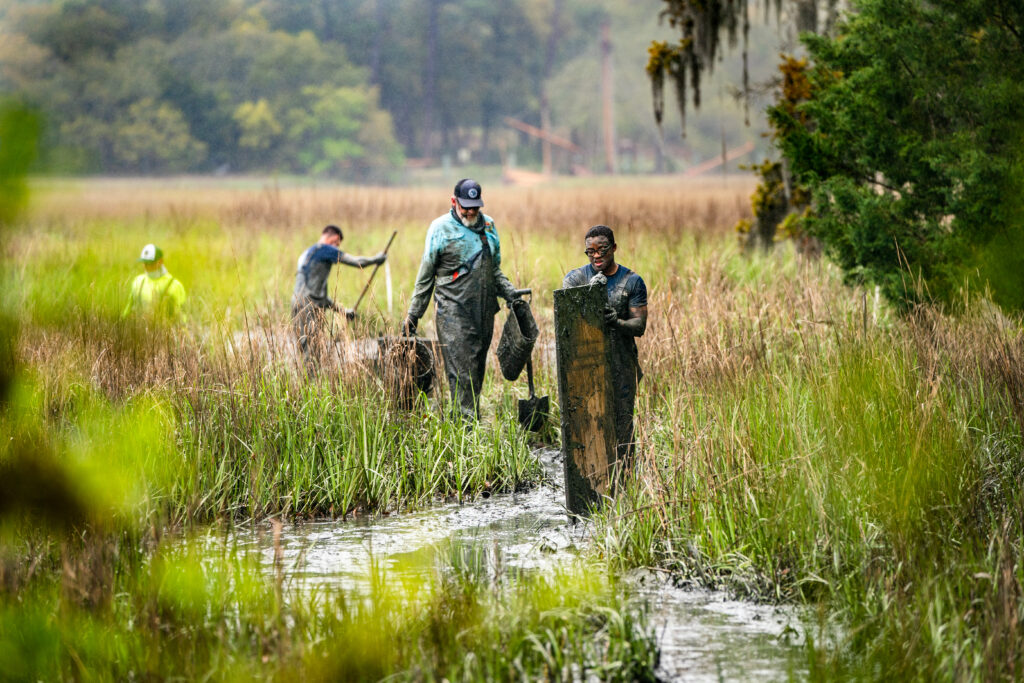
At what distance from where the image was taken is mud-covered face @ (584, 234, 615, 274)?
6.98 m

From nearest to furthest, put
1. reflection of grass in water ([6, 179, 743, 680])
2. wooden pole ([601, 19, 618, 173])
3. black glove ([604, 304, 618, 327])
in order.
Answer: reflection of grass in water ([6, 179, 743, 680])
black glove ([604, 304, 618, 327])
wooden pole ([601, 19, 618, 173])

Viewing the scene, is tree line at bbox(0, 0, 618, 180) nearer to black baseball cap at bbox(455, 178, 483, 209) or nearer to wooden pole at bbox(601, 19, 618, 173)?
wooden pole at bbox(601, 19, 618, 173)

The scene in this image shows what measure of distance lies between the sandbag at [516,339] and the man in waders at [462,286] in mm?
178

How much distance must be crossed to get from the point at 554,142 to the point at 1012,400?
73.5 metres

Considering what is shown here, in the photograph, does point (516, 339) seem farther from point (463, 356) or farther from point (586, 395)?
point (586, 395)

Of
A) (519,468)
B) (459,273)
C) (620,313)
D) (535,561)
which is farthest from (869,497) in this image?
(459,273)

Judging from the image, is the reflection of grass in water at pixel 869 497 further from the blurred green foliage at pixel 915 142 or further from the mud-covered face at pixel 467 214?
the mud-covered face at pixel 467 214

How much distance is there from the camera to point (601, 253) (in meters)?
7.01

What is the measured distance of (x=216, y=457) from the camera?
7512mm

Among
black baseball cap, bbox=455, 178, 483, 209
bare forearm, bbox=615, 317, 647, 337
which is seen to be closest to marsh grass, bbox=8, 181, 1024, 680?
bare forearm, bbox=615, 317, 647, 337

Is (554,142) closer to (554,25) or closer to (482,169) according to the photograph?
(482,169)

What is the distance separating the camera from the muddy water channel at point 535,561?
482 centimetres

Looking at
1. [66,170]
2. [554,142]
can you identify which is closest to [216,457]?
[66,170]

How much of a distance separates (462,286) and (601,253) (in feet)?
5.72
